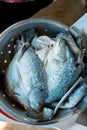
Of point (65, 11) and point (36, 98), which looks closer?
point (36, 98)

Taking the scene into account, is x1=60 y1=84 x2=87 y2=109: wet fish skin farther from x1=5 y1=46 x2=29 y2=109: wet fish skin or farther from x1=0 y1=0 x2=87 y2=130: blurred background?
x1=0 y1=0 x2=87 y2=130: blurred background

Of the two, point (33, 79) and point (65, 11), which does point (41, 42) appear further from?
point (65, 11)

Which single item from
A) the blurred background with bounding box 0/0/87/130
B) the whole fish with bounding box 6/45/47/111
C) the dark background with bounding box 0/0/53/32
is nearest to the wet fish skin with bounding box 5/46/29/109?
the whole fish with bounding box 6/45/47/111

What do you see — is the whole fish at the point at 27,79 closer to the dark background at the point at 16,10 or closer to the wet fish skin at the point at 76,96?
the wet fish skin at the point at 76,96

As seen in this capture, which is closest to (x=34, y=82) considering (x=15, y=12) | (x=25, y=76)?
(x=25, y=76)

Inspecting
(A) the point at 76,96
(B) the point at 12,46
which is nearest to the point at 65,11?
(B) the point at 12,46

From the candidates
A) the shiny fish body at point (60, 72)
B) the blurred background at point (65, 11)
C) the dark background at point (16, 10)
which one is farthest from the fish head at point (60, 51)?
the blurred background at point (65, 11)

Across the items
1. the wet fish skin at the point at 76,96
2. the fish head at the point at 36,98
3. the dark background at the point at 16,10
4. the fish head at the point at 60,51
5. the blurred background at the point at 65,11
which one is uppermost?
the dark background at the point at 16,10
